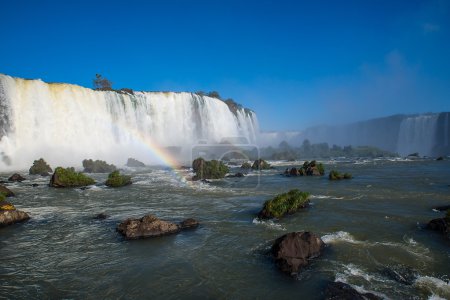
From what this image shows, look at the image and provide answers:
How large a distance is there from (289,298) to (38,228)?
35.0ft

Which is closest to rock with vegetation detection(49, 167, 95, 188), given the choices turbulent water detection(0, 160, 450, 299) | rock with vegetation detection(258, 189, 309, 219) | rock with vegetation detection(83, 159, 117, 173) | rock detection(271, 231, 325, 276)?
turbulent water detection(0, 160, 450, 299)

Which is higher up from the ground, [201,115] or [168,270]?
[201,115]

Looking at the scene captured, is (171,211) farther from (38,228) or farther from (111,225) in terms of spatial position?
(38,228)

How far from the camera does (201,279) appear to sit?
808 cm

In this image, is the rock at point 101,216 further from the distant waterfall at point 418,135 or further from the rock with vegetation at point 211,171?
the distant waterfall at point 418,135

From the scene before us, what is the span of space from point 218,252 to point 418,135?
92.4 m

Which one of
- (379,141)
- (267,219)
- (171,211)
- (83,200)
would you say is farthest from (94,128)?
(379,141)

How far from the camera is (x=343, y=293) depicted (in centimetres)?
678

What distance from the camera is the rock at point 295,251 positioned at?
27.6 feet

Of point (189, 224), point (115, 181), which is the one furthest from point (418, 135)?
point (189, 224)

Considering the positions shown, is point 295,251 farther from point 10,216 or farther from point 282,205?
point 10,216

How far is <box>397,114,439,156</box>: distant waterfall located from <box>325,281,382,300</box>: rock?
88707mm

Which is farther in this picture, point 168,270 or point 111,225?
point 111,225

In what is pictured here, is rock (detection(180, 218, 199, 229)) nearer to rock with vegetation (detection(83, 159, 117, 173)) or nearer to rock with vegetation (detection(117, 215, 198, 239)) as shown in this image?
rock with vegetation (detection(117, 215, 198, 239))
